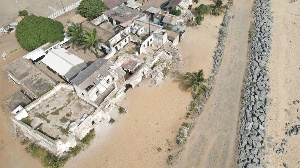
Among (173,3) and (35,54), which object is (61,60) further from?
(173,3)

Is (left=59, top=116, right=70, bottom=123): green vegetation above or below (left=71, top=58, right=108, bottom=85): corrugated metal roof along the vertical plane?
below

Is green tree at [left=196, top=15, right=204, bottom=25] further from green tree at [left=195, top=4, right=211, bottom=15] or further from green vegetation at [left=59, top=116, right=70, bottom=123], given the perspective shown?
green vegetation at [left=59, top=116, right=70, bottom=123]

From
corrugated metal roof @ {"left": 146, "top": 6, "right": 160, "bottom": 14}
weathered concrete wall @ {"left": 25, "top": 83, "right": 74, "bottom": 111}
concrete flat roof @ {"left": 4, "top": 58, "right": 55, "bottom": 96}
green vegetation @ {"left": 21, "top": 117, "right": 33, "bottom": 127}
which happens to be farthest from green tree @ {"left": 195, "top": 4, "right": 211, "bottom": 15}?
green vegetation @ {"left": 21, "top": 117, "right": 33, "bottom": 127}

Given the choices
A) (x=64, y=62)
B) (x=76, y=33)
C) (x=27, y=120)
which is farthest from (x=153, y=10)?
(x=27, y=120)

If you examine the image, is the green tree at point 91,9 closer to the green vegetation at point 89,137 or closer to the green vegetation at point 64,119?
the green vegetation at point 64,119

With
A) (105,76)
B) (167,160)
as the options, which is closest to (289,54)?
(167,160)

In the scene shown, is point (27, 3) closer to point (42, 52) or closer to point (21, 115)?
point (42, 52)

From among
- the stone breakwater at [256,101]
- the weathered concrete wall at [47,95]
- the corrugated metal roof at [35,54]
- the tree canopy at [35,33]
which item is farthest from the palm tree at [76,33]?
the stone breakwater at [256,101]
